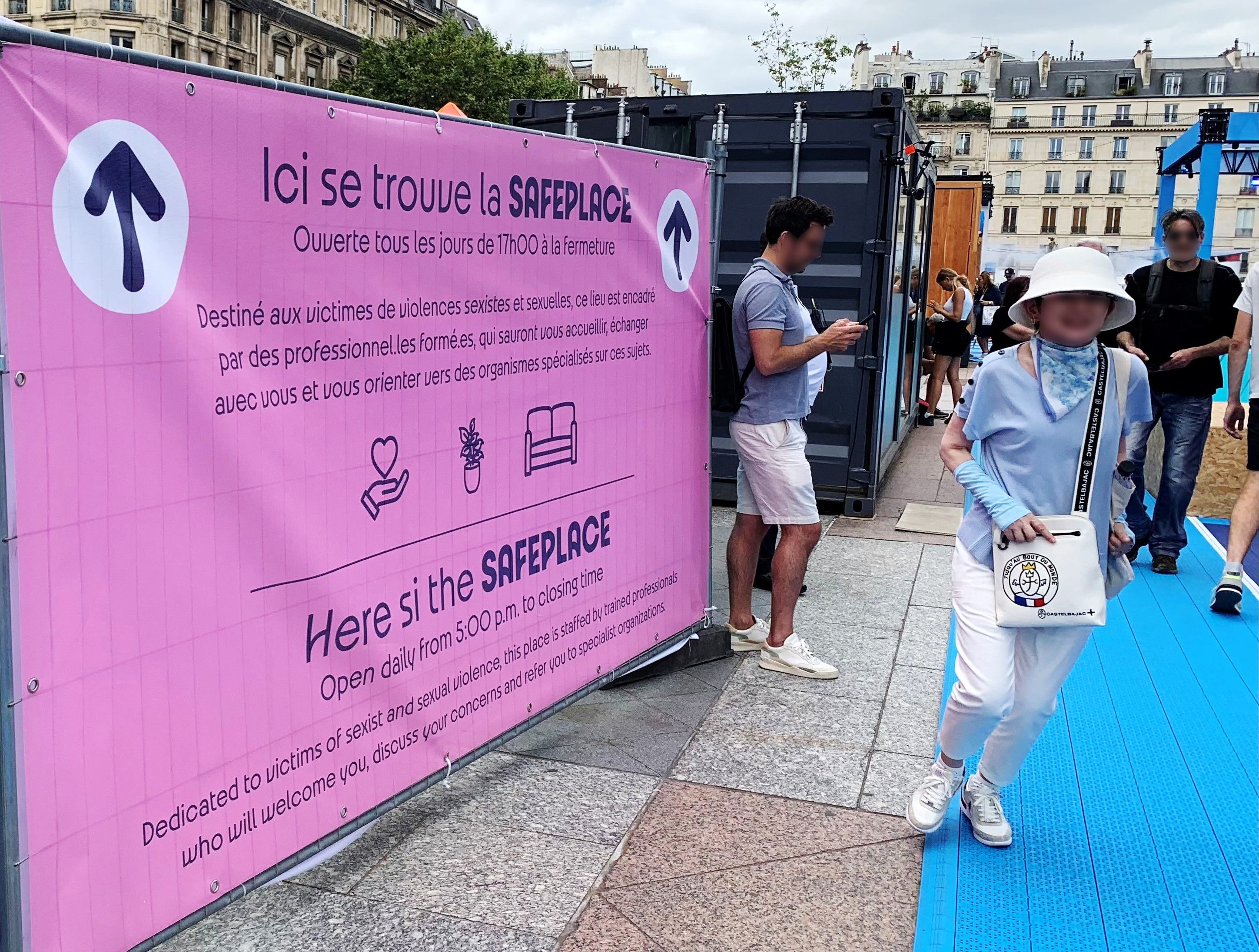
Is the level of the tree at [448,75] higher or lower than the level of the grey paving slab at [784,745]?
higher

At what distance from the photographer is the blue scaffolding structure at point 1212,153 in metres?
15.9

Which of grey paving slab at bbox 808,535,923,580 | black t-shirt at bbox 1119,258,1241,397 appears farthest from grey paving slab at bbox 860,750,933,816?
black t-shirt at bbox 1119,258,1241,397

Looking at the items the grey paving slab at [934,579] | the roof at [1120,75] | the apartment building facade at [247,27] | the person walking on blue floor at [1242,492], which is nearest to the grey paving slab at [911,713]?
the grey paving slab at [934,579]

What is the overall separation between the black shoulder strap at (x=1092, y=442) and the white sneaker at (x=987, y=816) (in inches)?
35.8

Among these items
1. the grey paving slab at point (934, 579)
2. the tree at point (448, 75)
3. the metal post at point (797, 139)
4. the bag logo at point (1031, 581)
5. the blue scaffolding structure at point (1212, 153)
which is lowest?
the grey paving slab at point (934, 579)

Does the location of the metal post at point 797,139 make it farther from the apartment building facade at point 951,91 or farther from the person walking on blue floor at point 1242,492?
the apartment building facade at point 951,91

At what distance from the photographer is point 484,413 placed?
3.60 metres

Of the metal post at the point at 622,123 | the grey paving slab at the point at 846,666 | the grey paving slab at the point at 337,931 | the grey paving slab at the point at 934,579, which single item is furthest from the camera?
the metal post at the point at 622,123

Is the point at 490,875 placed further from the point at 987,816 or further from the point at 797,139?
the point at 797,139

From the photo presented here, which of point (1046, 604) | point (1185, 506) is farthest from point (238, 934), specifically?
point (1185, 506)

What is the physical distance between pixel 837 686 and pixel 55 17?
2704 inches

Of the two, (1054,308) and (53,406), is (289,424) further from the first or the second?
(1054,308)

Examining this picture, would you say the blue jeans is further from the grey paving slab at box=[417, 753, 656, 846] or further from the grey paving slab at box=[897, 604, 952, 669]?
the grey paving slab at box=[417, 753, 656, 846]

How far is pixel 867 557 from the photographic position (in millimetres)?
7309
